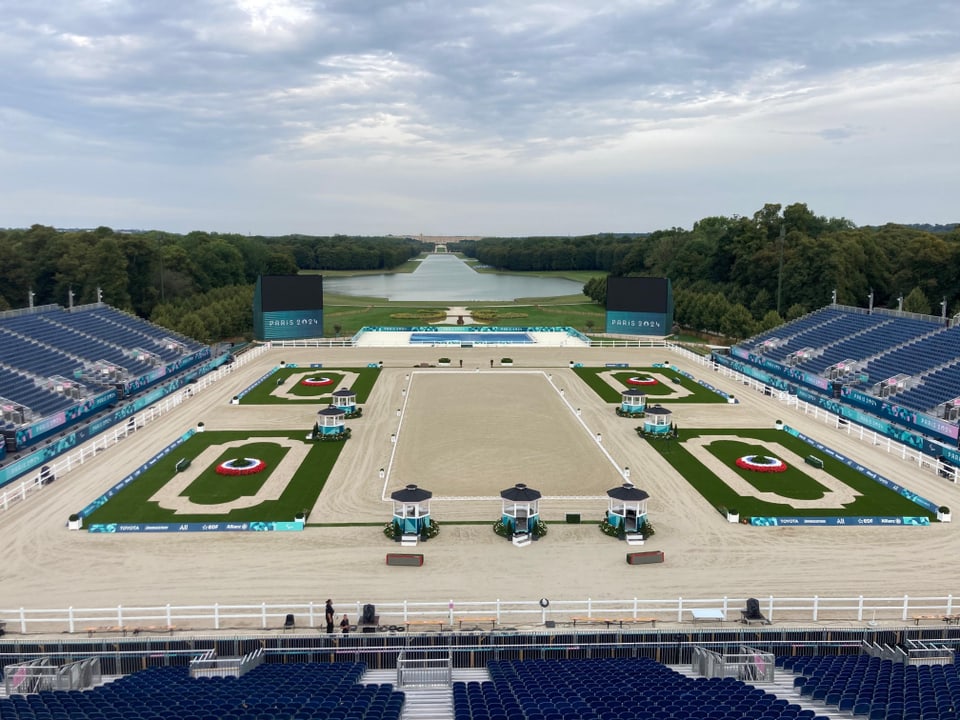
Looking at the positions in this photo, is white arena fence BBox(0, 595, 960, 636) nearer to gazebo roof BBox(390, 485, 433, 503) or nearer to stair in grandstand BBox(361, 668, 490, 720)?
stair in grandstand BBox(361, 668, 490, 720)

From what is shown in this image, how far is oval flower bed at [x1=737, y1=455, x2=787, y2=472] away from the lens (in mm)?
34781

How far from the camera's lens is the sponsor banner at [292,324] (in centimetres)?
7731

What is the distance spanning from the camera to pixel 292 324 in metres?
78.2

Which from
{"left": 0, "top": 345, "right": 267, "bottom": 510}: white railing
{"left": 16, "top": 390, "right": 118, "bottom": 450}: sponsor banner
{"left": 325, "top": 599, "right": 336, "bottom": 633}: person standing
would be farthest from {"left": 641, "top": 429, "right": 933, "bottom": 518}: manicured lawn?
{"left": 16, "top": 390, "right": 118, "bottom": 450}: sponsor banner

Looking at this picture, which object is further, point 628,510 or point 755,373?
point 755,373

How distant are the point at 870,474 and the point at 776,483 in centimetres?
524

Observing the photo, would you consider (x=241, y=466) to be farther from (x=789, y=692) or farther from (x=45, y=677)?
(x=789, y=692)

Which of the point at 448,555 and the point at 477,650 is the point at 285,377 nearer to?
the point at 448,555

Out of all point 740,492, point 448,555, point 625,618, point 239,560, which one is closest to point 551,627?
point 625,618

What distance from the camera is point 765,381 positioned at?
5766cm

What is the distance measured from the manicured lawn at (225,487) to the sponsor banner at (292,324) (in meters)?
37.8

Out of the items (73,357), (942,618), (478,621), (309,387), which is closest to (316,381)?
(309,387)

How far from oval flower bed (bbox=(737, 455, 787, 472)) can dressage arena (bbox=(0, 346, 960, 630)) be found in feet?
13.0

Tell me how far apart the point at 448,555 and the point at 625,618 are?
6.96m
